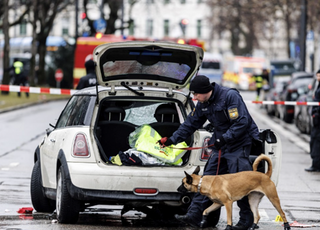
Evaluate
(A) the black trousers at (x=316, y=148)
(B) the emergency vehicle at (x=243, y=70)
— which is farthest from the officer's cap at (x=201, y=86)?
(B) the emergency vehicle at (x=243, y=70)

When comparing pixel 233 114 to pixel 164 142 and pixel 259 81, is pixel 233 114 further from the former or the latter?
pixel 259 81

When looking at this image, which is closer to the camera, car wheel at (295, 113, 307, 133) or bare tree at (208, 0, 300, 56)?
car wheel at (295, 113, 307, 133)

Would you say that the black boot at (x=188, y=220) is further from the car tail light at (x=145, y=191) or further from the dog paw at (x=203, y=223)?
the car tail light at (x=145, y=191)

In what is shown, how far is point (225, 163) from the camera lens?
783 centimetres

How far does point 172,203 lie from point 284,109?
18.5 meters

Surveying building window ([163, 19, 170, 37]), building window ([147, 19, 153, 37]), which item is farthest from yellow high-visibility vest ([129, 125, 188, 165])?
building window ([163, 19, 170, 37])

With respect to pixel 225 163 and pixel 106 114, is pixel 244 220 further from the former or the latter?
pixel 106 114

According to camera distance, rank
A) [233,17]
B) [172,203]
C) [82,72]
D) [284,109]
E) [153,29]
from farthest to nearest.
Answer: [153,29], [233,17], [82,72], [284,109], [172,203]

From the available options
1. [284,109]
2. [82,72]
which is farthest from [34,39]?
[284,109]

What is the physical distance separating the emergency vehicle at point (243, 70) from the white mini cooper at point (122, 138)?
179ft

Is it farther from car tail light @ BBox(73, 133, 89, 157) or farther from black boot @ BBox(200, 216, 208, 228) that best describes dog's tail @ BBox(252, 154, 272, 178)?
car tail light @ BBox(73, 133, 89, 157)

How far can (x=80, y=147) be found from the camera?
25.4ft

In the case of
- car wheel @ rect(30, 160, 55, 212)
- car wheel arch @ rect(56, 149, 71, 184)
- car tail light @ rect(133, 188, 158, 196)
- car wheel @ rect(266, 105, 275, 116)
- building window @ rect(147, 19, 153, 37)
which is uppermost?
car wheel arch @ rect(56, 149, 71, 184)

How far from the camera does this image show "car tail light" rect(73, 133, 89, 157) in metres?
7.72
